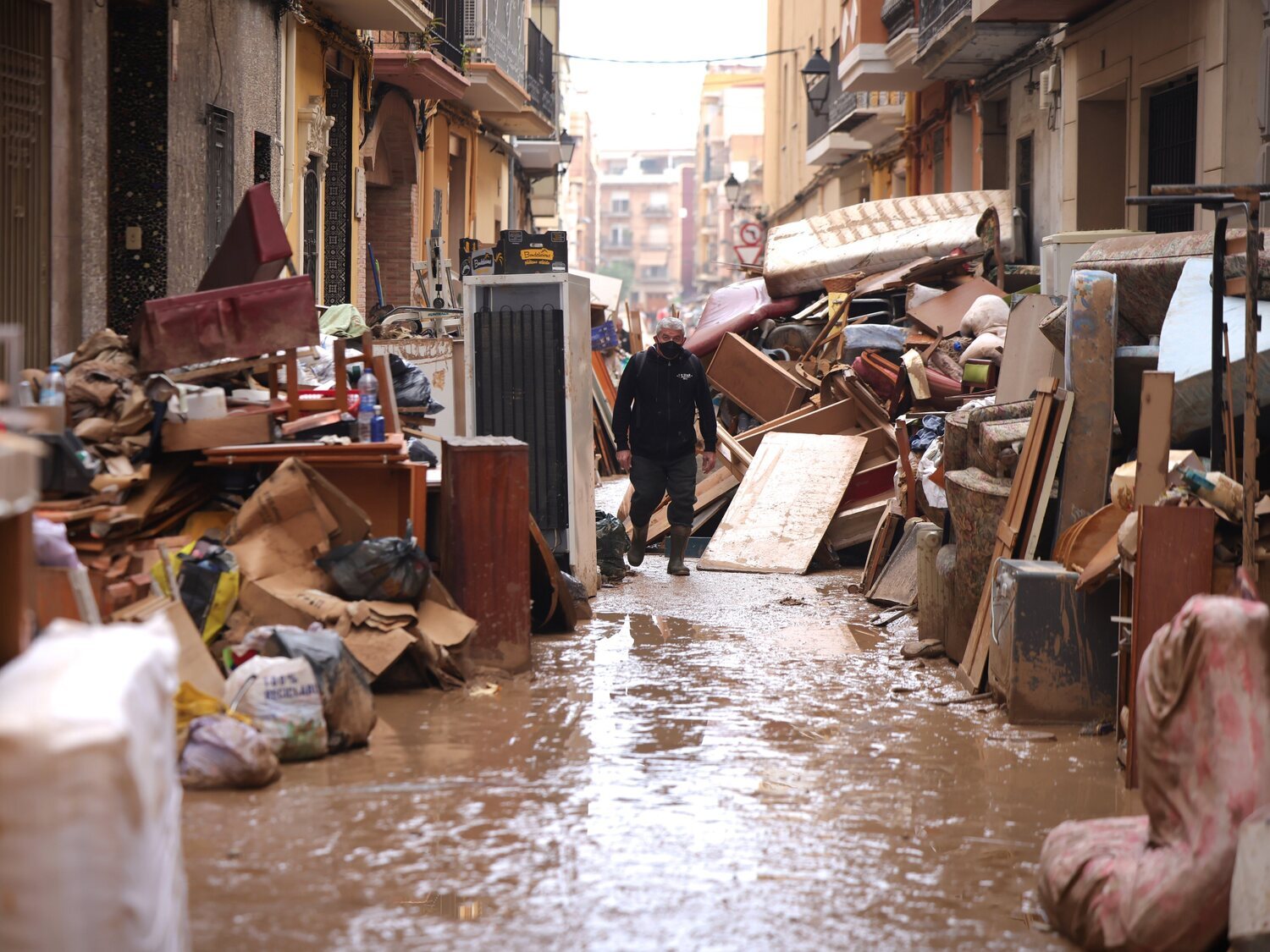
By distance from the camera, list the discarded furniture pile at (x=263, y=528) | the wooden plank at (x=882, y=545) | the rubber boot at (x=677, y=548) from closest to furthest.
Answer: the discarded furniture pile at (x=263, y=528), the wooden plank at (x=882, y=545), the rubber boot at (x=677, y=548)

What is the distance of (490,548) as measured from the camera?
6.85 metres

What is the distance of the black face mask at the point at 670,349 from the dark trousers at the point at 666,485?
0.69 metres

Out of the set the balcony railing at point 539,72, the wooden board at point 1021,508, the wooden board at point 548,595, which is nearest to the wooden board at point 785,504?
the wooden board at point 548,595

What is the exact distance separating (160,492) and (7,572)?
3330mm

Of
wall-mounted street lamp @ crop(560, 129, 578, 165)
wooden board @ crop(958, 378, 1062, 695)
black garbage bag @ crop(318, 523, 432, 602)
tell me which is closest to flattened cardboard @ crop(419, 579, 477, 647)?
black garbage bag @ crop(318, 523, 432, 602)

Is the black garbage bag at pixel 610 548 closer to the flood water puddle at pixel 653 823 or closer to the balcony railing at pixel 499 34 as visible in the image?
the flood water puddle at pixel 653 823

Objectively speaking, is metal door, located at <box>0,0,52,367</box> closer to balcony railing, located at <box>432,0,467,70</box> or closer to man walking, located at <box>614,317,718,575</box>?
man walking, located at <box>614,317,718,575</box>

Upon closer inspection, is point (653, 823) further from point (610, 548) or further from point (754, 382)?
point (754, 382)

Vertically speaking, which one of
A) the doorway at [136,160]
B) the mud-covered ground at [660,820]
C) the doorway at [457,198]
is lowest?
the mud-covered ground at [660,820]

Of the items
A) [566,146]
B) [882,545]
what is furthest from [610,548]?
[566,146]

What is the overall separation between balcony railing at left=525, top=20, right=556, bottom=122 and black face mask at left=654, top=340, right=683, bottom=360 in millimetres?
16547

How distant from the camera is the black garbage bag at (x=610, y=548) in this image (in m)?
9.99

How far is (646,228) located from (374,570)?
105 meters

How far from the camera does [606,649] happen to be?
758cm
